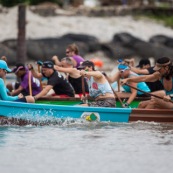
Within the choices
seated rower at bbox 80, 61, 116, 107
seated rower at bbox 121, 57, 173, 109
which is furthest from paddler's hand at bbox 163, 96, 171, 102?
seated rower at bbox 80, 61, 116, 107

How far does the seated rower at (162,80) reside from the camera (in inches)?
718

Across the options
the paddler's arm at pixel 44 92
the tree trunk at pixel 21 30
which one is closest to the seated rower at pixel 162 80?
the paddler's arm at pixel 44 92

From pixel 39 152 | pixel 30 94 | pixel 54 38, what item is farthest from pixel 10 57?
pixel 39 152

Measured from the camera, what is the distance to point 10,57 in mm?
38219

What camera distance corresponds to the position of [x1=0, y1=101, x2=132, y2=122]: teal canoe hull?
1842 centimetres

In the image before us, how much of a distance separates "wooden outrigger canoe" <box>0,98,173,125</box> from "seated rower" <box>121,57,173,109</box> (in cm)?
26

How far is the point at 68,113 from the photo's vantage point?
731 inches

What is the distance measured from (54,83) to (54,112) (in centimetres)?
190

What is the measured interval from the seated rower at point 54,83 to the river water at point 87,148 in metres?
1.76

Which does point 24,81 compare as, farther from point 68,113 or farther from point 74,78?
point 68,113

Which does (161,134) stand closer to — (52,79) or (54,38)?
(52,79)

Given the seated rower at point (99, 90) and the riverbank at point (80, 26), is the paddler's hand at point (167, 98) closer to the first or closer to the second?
the seated rower at point (99, 90)

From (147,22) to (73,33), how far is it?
4.71 metres

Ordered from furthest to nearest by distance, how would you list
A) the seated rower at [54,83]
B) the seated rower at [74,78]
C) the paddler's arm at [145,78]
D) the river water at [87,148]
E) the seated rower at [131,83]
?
the seated rower at [74,78]
the seated rower at [131,83]
the seated rower at [54,83]
the paddler's arm at [145,78]
the river water at [87,148]
